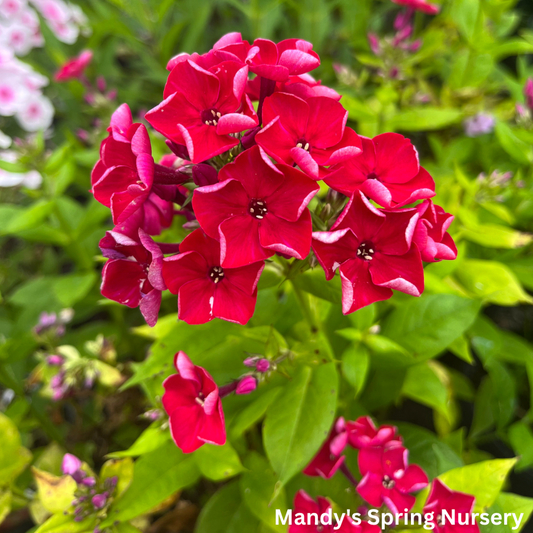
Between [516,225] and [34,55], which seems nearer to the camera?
[516,225]

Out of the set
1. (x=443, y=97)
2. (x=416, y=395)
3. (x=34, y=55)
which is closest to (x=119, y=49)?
(x=34, y=55)

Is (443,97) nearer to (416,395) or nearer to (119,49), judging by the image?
(416,395)

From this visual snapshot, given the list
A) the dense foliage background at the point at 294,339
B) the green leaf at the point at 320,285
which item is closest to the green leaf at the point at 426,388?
the dense foliage background at the point at 294,339

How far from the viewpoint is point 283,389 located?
0.69 metres

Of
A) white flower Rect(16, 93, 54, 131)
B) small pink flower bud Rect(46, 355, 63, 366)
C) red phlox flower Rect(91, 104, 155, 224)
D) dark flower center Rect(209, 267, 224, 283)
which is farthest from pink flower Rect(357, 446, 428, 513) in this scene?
white flower Rect(16, 93, 54, 131)

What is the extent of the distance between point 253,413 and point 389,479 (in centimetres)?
23

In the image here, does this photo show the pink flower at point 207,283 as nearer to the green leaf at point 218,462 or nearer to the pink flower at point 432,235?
the pink flower at point 432,235

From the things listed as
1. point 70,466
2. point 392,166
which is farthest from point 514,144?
point 70,466

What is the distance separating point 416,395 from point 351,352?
0.20m

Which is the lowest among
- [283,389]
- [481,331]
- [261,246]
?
[481,331]

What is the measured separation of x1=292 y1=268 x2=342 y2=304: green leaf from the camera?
58 centimetres

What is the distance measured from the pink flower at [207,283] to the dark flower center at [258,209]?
53 millimetres

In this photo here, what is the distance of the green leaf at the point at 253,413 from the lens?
2.27 ft

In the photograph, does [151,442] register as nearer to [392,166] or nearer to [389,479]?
[389,479]
